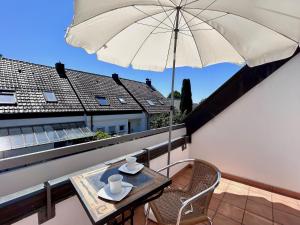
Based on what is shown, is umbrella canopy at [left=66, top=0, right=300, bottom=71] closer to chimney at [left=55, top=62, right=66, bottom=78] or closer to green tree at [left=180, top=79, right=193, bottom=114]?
green tree at [left=180, top=79, right=193, bottom=114]

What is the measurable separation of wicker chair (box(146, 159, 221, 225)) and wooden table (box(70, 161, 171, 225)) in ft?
0.78

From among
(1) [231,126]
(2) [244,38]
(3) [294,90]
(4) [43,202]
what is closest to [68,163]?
(4) [43,202]

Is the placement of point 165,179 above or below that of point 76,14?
below

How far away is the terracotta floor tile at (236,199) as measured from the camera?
7.50 feet

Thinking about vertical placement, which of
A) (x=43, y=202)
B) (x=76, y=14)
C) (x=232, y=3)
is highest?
(x=232, y=3)

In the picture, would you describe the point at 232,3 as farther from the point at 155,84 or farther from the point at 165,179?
the point at 155,84

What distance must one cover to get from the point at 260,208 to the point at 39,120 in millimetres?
8055

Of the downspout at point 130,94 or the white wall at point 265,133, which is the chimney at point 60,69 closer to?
the downspout at point 130,94

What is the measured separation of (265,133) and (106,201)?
8.77ft

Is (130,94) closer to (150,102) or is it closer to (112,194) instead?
(150,102)

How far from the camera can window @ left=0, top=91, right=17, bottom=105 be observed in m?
6.74

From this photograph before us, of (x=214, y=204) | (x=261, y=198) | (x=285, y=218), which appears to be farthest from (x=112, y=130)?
(x=285, y=218)

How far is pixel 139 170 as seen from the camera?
1.45 metres

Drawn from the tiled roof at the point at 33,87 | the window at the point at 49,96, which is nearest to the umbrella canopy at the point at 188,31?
the tiled roof at the point at 33,87
